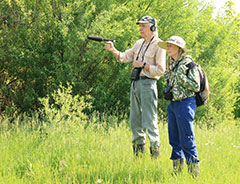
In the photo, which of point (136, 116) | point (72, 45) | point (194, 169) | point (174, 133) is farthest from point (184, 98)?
point (72, 45)

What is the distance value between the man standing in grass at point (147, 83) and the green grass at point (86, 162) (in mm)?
345

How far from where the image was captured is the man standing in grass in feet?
12.9

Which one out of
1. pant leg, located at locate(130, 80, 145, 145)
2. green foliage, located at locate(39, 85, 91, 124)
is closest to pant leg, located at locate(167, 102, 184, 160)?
pant leg, located at locate(130, 80, 145, 145)

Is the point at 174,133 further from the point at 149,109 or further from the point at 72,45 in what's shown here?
the point at 72,45

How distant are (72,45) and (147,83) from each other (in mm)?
2606

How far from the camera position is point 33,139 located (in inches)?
185

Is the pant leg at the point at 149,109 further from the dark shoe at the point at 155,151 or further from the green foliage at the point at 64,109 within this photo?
the green foliage at the point at 64,109

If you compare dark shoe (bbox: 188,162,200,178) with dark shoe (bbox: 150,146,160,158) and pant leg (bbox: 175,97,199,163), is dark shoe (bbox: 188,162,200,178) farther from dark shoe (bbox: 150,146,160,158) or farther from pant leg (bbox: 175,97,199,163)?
dark shoe (bbox: 150,146,160,158)

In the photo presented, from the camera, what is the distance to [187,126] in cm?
323

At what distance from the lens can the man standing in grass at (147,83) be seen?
3945 mm

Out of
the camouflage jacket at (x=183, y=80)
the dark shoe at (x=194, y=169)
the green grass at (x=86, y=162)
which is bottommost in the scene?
the green grass at (x=86, y=162)

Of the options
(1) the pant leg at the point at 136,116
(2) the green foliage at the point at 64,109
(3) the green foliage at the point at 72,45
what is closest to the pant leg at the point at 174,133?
(1) the pant leg at the point at 136,116

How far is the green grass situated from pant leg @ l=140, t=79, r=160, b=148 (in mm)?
284

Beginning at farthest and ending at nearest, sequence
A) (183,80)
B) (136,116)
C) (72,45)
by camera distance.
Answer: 1. (72,45)
2. (136,116)
3. (183,80)
